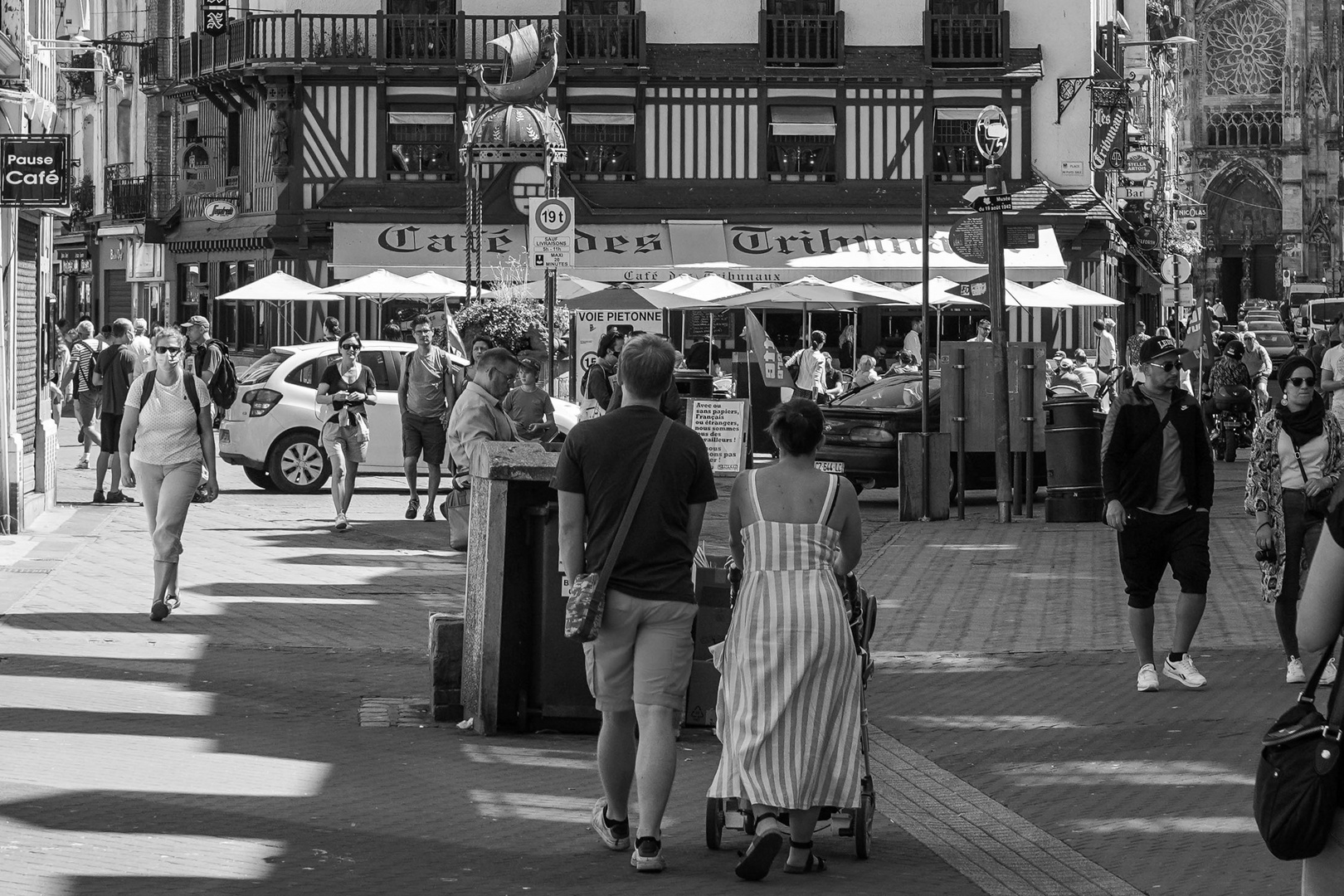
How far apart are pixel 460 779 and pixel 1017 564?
332 inches

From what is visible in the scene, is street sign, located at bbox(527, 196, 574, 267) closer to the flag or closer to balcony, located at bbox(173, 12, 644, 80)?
the flag

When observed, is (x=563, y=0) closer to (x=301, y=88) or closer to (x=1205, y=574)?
(x=301, y=88)

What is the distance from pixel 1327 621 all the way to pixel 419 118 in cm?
3584

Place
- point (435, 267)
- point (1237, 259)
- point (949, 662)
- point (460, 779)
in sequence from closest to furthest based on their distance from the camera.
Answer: point (460, 779) < point (949, 662) < point (435, 267) < point (1237, 259)

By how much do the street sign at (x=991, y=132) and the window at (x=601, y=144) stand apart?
1811 centimetres

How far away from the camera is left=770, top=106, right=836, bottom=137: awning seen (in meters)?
38.7

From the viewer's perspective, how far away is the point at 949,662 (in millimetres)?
10852

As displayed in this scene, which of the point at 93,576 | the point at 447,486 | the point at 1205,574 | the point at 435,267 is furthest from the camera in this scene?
the point at 435,267

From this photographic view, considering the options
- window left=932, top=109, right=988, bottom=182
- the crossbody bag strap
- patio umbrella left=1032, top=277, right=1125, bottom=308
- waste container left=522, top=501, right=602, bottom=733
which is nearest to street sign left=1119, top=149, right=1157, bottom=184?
window left=932, top=109, right=988, bottom=182

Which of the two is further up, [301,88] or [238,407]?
[301,88]

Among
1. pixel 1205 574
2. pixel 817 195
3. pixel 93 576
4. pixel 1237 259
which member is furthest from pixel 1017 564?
pixel 1237 259

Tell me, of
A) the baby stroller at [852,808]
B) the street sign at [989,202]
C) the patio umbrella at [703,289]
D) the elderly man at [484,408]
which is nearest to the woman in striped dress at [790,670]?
the baby stroller at [852,808]

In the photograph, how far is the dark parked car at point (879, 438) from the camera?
19969 millimetres

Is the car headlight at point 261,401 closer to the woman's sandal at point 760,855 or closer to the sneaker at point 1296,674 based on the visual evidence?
the sneaker at point 1296,674
